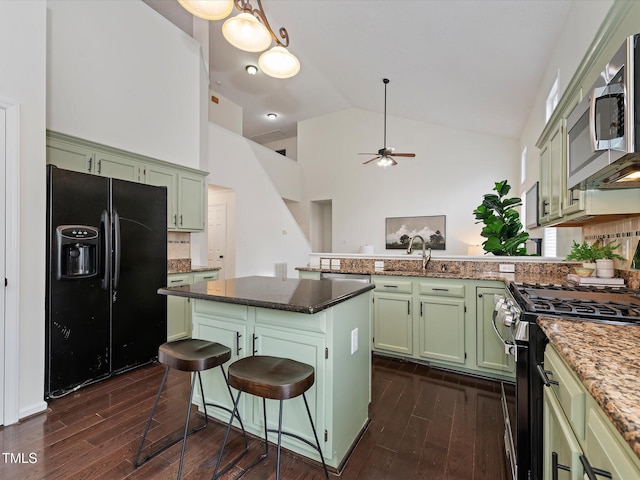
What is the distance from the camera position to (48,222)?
2363 millimetres

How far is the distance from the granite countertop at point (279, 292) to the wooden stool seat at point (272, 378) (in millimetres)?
290

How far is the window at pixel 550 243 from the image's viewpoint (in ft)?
13.3

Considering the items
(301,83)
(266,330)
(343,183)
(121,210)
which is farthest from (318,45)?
(266,330)

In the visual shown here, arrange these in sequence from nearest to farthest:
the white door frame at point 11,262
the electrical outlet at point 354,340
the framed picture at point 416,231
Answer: the electrical outlet at point 354,340, the white door frame at point 11,262, the framed picture at point 416,231

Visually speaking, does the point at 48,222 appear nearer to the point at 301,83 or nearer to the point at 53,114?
the point at 53,114

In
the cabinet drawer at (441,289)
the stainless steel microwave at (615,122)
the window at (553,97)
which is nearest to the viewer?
the stainless steel microwave at (615,122)

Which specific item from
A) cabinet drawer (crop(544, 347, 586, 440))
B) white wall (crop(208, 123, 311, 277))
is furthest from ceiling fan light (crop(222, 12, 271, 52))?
white wall (crop(208, 123, 311, 277))

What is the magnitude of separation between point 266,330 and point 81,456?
1238 mm

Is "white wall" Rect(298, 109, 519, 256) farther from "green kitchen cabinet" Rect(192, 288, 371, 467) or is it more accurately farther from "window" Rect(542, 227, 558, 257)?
"green kitchen cabinet" Rect(192, 288, 371, 467)

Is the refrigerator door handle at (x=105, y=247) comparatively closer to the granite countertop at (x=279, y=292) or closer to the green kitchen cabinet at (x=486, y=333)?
the granite countertop at (x=279, y=292)

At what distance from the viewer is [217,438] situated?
6.37ft

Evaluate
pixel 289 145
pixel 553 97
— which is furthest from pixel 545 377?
pixel 289 145

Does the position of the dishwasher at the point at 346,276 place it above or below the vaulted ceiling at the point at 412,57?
below

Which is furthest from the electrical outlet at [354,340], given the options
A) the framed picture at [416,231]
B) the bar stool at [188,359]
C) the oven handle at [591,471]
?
the framed picture at [416,231]
